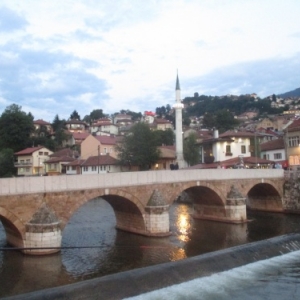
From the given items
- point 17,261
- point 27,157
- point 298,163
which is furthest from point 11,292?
point 27,157

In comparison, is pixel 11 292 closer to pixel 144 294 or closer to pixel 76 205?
pixel 144 294

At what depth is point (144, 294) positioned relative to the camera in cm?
1382

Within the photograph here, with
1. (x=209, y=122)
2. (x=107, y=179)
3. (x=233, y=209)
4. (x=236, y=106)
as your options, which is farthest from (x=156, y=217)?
(x=236, y=106)

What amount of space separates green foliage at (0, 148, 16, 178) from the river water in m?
32.5

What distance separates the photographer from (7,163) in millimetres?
60719

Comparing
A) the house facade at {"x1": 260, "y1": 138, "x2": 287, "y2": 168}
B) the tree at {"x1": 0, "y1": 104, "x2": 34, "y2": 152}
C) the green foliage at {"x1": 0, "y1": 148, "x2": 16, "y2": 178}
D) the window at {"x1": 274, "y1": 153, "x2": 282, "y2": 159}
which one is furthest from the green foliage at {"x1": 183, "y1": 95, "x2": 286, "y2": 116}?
the green foliage at {"x1": 0, "y1": 148, "x2": 16, "y2": 178}

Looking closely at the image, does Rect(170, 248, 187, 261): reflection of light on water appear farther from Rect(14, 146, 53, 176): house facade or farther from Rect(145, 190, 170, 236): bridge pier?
Rect(14, 146, 53, 176): house facade

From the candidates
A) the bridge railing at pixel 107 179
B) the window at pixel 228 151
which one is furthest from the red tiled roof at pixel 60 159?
the bridge railing at pixel 107 179

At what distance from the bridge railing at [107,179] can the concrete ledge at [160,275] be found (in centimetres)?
722

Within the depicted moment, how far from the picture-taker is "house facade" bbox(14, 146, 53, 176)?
204ft

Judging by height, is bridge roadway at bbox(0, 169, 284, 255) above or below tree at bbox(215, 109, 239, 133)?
below

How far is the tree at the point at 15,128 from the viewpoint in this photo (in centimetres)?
6694

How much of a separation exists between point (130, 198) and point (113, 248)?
336 centimetres

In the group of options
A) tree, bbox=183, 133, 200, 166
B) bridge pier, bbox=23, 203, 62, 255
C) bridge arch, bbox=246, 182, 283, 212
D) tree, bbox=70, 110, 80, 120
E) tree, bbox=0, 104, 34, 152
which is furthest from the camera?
tree, bbox=70, 110, 80, 120
